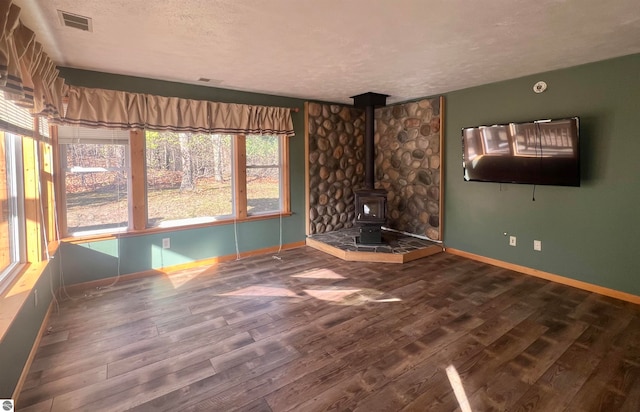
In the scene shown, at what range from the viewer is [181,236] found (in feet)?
14.0

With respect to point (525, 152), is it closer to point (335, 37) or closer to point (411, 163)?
point (411, 163)

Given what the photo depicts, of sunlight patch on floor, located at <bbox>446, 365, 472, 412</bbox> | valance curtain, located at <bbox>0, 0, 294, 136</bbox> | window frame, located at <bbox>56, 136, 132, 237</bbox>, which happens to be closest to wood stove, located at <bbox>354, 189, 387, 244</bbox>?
valance curtain, located at <bbox>0, 0, 294, 136</bbox>

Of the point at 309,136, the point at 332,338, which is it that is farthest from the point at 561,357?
the point at 309,136

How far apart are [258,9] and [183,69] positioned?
172 centimetres

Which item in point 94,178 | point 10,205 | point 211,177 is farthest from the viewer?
point 211,177

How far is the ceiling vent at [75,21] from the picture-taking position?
89.6 inches

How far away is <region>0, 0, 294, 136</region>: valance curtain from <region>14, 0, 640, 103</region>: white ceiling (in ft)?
0.95

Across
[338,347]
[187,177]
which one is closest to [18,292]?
[338,347]

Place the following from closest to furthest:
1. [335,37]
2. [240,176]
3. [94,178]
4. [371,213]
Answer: [335,37]
[94,178]
[240,176]
[371,213]

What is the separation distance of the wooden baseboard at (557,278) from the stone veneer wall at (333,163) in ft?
6.35

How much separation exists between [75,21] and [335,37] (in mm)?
1895

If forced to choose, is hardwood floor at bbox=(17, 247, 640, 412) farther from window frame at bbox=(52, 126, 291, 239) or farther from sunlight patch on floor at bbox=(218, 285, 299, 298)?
window frame at bbox=(52, 126, 291, 239)

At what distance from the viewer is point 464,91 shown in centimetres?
450

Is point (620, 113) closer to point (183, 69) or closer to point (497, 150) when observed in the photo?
point (497, 150)
